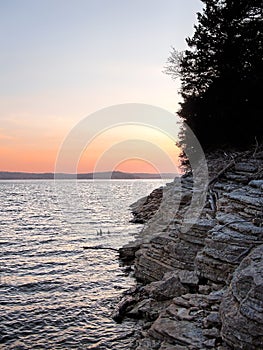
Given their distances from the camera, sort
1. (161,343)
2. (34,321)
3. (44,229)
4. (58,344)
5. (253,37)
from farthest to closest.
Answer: (44,229), (253,37), (34,321), (58,344), (161,343)

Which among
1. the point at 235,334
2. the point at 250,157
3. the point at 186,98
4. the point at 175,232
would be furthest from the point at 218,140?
the point at 235,334

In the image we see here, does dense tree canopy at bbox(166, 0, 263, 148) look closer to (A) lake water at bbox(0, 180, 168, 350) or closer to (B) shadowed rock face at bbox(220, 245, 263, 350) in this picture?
(A) lake water at bbox(0, 180, 168, 350)

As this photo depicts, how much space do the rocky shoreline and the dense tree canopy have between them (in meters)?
10.1

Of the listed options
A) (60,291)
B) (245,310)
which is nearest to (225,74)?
(60,291)

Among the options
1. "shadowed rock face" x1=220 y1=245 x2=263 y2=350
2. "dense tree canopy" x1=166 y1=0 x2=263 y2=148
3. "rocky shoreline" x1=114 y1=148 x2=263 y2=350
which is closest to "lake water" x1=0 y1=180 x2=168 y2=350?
"rocky shoreline" x1=114 y1=148 x2=263 y2=350

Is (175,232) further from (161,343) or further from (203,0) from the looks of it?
(203,0)

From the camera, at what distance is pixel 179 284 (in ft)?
44.2

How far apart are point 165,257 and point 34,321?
6.31 metres

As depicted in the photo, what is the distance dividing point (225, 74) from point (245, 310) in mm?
25536

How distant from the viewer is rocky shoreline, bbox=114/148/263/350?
8797mm

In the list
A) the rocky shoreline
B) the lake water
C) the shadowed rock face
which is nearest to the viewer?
the shadowed rock face

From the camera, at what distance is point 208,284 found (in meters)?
12.5

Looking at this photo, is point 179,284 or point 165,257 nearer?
point 179,284

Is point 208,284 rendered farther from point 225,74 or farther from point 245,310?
point 225,74
